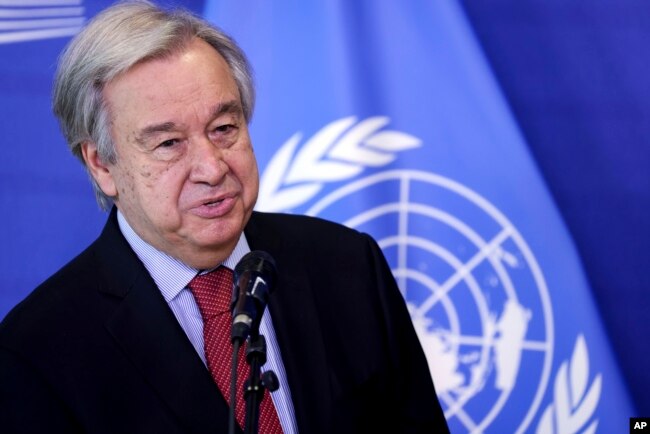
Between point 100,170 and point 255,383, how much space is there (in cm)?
80

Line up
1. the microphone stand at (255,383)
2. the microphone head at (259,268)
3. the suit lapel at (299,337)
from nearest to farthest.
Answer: the microphone stand at (255,383) → the microphone head at (259,268) → the suit lapel at (299,337)

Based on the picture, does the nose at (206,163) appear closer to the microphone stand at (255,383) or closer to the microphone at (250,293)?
the microphone at (250,293)

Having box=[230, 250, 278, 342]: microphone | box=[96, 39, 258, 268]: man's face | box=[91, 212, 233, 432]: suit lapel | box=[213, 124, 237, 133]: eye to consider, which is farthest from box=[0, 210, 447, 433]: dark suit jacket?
box=[230, 250, 278, 342]: microphone

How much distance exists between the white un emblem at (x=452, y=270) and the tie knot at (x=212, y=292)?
0.69 metres

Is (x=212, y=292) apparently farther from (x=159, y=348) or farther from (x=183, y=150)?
(x=183, y=150)

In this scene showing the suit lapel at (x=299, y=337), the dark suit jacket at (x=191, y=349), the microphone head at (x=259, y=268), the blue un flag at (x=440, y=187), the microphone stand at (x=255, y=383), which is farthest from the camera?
the blue un flag at (x=440, y=187)

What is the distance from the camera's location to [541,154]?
283cm

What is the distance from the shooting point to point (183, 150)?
1.99 m

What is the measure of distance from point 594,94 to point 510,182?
36 centimetres

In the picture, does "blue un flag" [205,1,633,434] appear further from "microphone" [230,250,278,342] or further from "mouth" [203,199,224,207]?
"microphone" [230,250,278,342]

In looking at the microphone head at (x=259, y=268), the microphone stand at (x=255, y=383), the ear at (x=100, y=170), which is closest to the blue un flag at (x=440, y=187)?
the ear at (x=100, y=170)

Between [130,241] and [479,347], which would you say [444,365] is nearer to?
[479,347]

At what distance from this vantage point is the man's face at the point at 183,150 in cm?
198

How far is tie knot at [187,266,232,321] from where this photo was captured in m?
2.10
